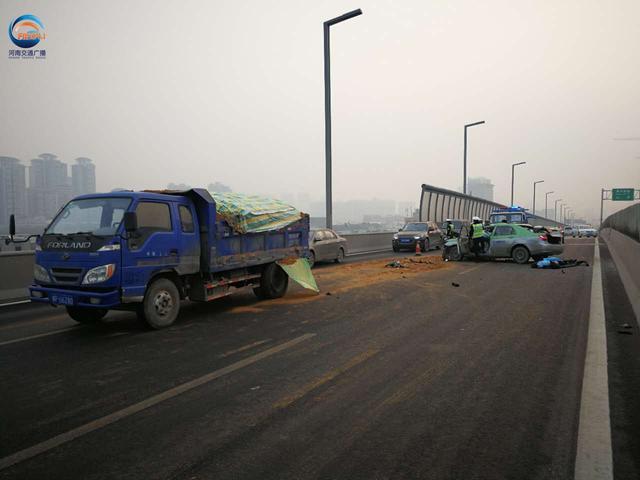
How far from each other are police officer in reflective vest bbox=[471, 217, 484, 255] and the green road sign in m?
63.7

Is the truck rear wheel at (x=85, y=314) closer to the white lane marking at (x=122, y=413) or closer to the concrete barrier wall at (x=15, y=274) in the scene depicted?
the white lane marking at (x=122, y=413)

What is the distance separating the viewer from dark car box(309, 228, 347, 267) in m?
17.1

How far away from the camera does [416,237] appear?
78.9 feet

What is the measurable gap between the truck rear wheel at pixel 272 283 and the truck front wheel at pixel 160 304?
256 cm

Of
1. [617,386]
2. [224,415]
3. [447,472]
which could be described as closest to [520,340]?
[617,386]

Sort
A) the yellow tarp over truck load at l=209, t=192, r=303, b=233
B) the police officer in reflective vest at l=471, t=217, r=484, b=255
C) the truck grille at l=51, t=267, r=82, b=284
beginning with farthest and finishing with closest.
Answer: the police officer in reflective vest at l=471, t=217, r=484, b=255, the yellow tarp over truck load at l=209, t=192, r=303, b=233, the truck grille at l=51, t=267, r=82, b=284

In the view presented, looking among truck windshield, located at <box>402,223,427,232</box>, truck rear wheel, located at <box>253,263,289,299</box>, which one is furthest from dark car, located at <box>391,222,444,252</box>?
truck rear wheel, located at <box>253,263,289,299</box>

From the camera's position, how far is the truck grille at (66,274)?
6.47 metres

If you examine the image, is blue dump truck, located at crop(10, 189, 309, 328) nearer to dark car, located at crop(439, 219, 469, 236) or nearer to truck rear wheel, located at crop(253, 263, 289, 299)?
truck rear wheel, located at crop(253, 263, 289, 299)

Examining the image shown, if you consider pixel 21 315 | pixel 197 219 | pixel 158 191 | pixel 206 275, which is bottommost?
pixel 21 315

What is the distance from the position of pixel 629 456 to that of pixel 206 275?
21.6ft

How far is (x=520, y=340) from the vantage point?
6.13 meters

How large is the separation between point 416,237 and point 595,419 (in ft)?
67.8

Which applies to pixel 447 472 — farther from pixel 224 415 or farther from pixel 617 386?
pixel 617 386
